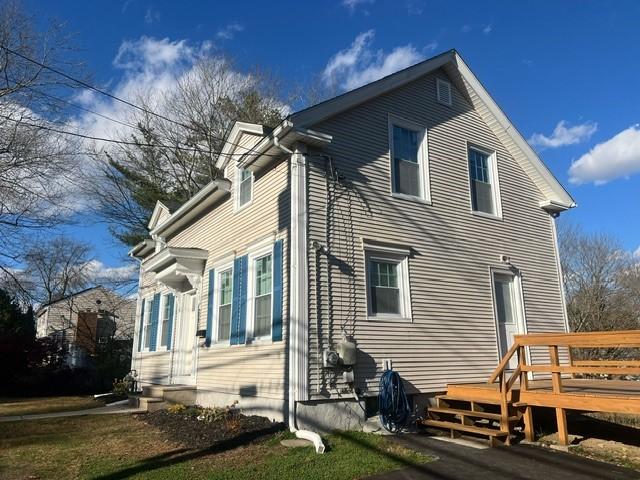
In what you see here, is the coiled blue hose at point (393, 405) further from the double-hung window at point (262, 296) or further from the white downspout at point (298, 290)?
the double-hung window at point (262, 296)

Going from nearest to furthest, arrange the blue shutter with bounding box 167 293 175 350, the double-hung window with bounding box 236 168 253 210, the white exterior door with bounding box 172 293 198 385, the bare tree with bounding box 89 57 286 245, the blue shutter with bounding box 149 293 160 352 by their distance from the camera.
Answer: the double-hung window with bounding box 236 168 253 210 → the white exterior door with bounding box 172 293 198 385 → the blue shutter with bounding box 167 293 175 350 → the blue shutter with bounding box 149 293 160 352 → the bare tree with bounding box 89 57 286 245

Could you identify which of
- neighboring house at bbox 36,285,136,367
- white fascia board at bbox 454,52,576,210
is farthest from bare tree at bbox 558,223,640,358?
neighboring house at bbox 36,285,136,367

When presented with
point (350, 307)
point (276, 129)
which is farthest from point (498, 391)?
point (276, 129)

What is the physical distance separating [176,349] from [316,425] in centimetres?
621

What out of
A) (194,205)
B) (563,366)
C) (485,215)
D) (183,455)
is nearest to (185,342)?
(194,205)

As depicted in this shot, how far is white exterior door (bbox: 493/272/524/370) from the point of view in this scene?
432 inches

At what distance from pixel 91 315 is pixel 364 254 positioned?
95.2 feet

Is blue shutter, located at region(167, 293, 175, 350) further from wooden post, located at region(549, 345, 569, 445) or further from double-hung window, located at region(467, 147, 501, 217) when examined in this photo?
wooden post, located at region(549, 345, 569, 445)

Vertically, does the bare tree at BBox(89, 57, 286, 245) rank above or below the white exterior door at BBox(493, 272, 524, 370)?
above

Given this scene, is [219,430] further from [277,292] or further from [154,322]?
[154,322]

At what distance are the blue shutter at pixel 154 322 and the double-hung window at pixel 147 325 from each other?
0.97 feet

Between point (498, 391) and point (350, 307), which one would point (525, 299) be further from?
point (350, 307)

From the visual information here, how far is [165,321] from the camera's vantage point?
14.0 metres

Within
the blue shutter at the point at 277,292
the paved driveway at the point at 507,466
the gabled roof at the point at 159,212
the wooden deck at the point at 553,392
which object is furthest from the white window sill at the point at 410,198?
the gabled roof at the point at 159,212
